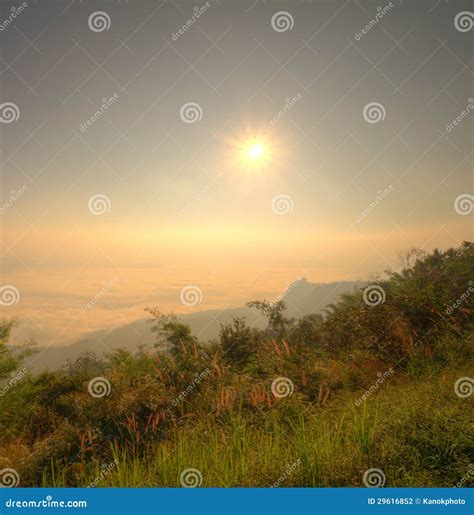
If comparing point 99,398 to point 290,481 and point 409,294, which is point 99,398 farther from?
point 409,294

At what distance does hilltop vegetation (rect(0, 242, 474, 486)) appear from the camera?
4270 millimetres

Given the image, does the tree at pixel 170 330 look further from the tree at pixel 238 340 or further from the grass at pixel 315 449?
the grass at pixel 315 449

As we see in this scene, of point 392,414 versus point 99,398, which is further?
point 99,398

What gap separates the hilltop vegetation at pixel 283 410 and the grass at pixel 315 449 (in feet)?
0.05

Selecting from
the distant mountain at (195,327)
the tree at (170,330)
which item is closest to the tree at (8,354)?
the distant mountain at (195,327)

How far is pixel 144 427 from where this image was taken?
560 centimetres

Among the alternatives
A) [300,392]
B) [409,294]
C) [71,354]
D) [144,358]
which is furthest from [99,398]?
[409,294]

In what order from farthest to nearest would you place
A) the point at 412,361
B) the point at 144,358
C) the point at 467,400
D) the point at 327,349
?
the point at 144,358 < the point at 327,349 < the point at 412,361 < the point at 467,400

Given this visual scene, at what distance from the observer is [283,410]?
5344 millimetres

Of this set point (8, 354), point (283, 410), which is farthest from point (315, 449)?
point (8, 354)

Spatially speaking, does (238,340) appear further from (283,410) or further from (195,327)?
(283,410)

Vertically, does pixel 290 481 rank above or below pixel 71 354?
below

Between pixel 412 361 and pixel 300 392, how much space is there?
2.18 metres

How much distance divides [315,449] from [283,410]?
1116mm
